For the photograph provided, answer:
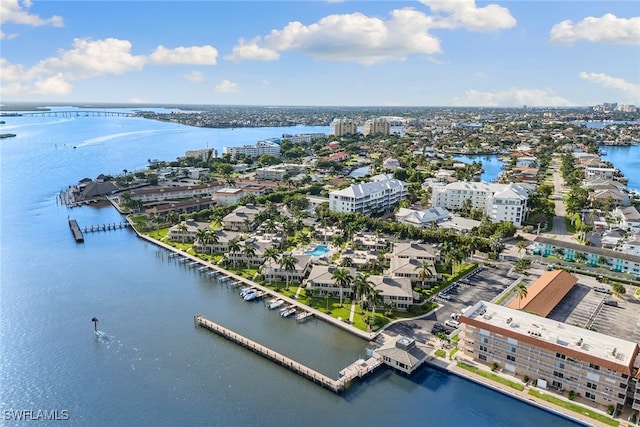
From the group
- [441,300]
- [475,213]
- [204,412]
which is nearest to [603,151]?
[475,213]

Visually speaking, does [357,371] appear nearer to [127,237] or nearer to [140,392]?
[140,392]

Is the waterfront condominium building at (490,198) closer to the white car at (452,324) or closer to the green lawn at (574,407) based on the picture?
the white car at (452,324)

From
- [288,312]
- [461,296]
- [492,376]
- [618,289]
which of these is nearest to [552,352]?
[492,376]

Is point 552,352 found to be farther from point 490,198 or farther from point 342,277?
point 490,198

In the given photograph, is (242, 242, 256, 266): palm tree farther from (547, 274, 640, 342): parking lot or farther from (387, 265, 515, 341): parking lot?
(547, 274, 640, 342): parking lot

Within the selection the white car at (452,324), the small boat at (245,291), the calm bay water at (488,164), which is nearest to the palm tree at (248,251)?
the small boat at (245,291)
